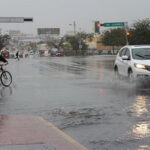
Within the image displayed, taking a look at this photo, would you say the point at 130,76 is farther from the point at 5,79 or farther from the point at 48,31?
the point at 48,31

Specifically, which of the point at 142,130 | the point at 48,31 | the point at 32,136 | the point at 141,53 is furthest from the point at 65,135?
the point at 48,31

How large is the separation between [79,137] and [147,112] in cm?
273

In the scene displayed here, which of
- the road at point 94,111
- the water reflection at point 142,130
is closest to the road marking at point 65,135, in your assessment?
the road at point 94,111

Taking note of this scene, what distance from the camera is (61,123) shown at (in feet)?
26.7

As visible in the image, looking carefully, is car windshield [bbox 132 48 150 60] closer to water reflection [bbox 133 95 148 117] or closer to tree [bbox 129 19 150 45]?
water reflection [bbox 133 95 148 117]

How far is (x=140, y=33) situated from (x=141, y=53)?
39677 millimetres

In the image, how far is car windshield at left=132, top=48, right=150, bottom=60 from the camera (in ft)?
51.4

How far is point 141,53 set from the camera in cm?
1602

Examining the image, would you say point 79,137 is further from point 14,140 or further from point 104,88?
point 104,88

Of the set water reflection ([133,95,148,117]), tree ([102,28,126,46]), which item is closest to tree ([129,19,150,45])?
tree ([102,28,126,46])

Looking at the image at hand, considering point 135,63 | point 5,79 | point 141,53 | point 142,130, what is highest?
point 141,53

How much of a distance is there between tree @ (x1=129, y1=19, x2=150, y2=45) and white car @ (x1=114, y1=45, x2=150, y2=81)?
3730cm

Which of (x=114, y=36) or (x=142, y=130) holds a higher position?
(x=114, y=36)

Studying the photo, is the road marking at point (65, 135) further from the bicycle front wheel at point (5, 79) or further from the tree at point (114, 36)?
the tree at point (114, 36)
